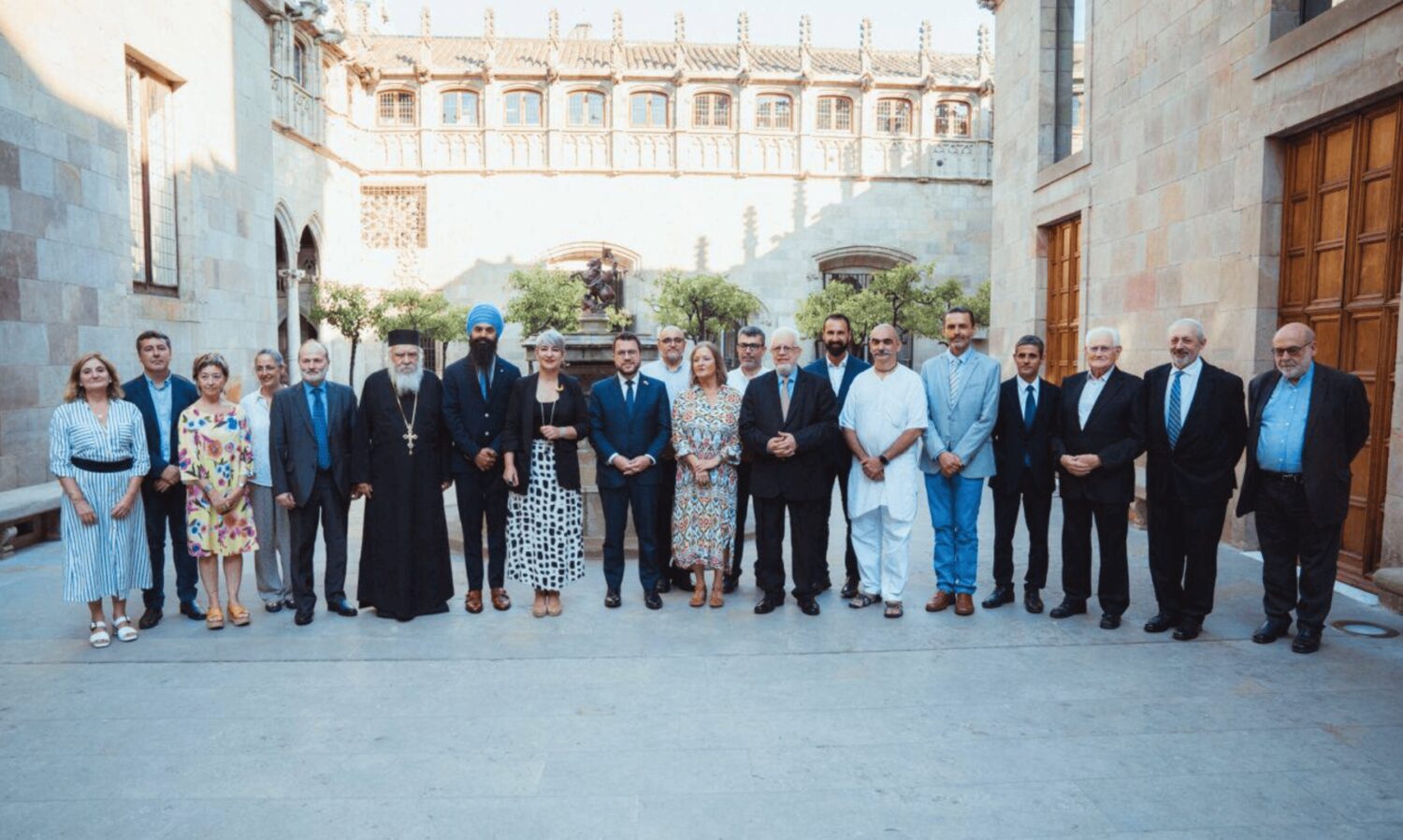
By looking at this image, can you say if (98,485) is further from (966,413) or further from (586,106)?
(586,106)

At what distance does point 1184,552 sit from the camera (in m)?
5.35

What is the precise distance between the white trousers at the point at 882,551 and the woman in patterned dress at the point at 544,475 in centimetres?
184

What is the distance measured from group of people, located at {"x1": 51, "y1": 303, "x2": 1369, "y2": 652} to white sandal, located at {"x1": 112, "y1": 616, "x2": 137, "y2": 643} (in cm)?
1

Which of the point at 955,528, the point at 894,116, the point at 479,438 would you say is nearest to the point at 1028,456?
the point at 955,528

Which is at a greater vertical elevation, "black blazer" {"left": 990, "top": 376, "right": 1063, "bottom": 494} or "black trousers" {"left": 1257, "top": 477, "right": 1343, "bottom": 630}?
"black blazer" {"left": 990, "top": 376, "right": 1063, "bottom": 494}

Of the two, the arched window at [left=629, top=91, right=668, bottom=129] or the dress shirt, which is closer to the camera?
the dress shirt

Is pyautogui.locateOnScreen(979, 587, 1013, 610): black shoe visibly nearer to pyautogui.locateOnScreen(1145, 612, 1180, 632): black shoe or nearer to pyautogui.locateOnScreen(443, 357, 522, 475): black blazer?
pyautogui.locateOnScreen(1145, 612, 1180, 632): black shoe

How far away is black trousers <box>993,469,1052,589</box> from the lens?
5.80 m

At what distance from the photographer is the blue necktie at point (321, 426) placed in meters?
5.72

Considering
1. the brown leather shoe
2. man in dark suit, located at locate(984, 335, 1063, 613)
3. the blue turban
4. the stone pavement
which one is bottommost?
the stone pavement

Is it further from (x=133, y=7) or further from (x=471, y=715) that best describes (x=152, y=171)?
(x=471, y=715)

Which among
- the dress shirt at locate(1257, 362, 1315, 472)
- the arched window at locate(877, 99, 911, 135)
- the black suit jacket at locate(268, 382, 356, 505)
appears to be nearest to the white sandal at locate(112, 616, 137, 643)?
the black suit jacket at locate(268, 382, 356, 505)

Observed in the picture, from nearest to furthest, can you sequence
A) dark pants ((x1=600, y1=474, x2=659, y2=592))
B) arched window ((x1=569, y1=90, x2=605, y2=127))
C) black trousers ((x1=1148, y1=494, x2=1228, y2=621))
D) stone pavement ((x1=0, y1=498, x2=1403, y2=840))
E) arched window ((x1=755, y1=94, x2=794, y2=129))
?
stone pavement ((x1=0, y1=498, x2=1403, y2=840))
black trousers ((x1=1148, y1=494, x2=1228, y2=621))
dark pants ((x1=600, y1=474, x2=659, y2=592))
arched window ((x1=569, y1=90, x2=605, y2=127))
arched window ((x1=755, y1=94, x2=794, y2=129))

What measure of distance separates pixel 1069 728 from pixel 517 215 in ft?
84.5
